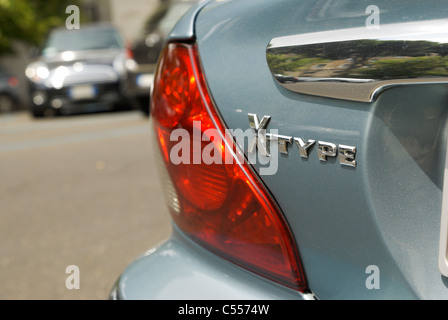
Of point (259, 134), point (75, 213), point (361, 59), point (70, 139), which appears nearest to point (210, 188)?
point (259, 134)

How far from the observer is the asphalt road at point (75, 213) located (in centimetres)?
284

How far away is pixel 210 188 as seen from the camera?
1.11m

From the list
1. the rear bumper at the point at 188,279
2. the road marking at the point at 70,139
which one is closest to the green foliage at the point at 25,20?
the road marking at the point at 70,139

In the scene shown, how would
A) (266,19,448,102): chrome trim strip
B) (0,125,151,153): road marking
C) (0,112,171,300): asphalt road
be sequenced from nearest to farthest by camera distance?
(266,19,448,102): chrome trim strip
(0,112,171,300): asphalt road
(0,125,151,153): road marking

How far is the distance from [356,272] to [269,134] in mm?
271

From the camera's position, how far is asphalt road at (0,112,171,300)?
9.30ft

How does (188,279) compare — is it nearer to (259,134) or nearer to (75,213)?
(259,134)

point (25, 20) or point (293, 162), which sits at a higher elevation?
point (25, 20)

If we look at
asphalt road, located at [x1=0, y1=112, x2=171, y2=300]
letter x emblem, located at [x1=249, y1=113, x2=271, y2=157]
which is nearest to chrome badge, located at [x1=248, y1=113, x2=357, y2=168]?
letter x emblem, located at [x1=249, y1=113, x2=271, y2=157]

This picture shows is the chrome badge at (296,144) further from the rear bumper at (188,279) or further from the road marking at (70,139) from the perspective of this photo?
the road marking at (70,139)

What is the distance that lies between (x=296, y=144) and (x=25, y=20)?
18369 mm

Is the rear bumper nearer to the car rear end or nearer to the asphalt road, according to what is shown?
the car rear end

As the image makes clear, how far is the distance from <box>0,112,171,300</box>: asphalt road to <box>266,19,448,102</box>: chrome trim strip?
6.20ft

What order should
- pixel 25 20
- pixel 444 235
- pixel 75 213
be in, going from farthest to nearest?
pixel 25 20 → pixel 75 213 → pixel 444 235
